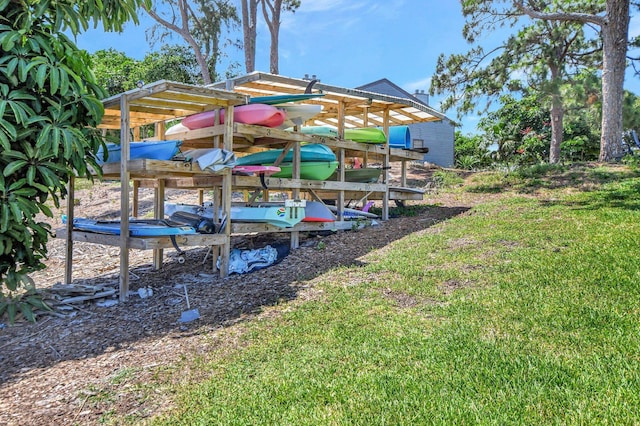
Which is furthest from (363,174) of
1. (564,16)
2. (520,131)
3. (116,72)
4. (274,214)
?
(116,72)

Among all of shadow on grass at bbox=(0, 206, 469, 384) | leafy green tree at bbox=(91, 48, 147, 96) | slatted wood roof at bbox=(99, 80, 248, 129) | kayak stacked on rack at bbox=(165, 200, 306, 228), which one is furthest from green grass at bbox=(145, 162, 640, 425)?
leafy green tree at bbox=(91, 48, 147, 96)

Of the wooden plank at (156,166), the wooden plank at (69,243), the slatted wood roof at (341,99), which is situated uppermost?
the slatted wood roof at (341,99)

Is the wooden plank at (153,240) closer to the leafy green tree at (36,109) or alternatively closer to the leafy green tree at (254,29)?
the leafy green tree at (36,109)

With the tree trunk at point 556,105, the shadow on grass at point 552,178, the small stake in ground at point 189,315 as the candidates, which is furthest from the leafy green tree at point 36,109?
the tree trunk at point 556,105

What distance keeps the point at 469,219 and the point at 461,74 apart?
291 inches

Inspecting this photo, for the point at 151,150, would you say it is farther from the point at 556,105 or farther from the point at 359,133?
the point at 556,105

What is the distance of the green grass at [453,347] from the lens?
7.62ft

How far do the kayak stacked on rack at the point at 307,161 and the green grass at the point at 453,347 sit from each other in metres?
2.27

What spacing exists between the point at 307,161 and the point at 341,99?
1.31 metres

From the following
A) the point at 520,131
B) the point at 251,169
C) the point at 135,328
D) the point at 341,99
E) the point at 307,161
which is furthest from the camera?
the point at 520,131

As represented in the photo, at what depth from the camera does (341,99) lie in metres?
7.47

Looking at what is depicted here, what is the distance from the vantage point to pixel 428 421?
86.8 inches

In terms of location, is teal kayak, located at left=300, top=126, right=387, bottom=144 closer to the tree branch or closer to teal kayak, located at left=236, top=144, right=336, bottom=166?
teal kayak, located at left=236, top=144, right=336, bottom=166

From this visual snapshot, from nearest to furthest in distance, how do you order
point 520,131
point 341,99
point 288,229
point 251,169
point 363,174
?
1. point 251,169
2. point 288,229
3. point 341,99
4. point 363,174
5. point 520,131
